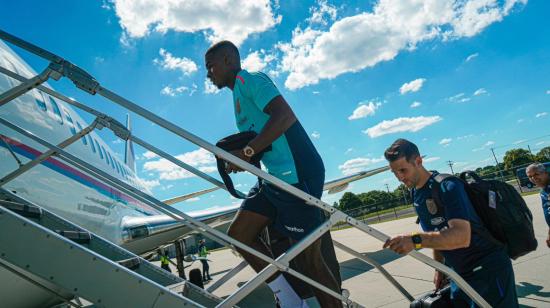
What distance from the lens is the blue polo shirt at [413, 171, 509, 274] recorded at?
2.05 meters

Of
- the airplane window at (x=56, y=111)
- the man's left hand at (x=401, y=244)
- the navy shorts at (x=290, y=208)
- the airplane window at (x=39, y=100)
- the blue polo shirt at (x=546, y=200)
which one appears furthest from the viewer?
the airplane window at (x=56, y=111)

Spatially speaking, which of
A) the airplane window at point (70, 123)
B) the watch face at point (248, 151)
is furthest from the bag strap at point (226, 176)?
the airplane window at point (70, 123)

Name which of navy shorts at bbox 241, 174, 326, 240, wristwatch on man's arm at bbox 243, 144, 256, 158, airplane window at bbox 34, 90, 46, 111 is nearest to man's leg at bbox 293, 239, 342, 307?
navy shorts at bbox 241, 174, 326, 240

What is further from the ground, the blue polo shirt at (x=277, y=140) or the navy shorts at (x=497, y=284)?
the blue polo shirt at (x=277, y=140)

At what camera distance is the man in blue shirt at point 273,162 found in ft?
7.27

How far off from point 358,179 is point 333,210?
9.73 metres

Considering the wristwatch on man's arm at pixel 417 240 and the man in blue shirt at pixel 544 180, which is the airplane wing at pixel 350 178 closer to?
the man in blue shirt at pixel 544 180

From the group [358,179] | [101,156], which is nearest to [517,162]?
[358,179]

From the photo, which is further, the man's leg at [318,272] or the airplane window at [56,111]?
the airplane window at [56,111]

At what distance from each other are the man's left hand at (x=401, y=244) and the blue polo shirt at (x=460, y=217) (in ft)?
1.24

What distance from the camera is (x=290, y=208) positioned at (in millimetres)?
2256

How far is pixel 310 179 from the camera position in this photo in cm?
238

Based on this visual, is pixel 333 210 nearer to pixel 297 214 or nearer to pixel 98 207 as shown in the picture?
pixel 297 214

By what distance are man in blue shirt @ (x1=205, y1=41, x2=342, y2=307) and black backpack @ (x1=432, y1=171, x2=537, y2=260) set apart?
3.12ft
